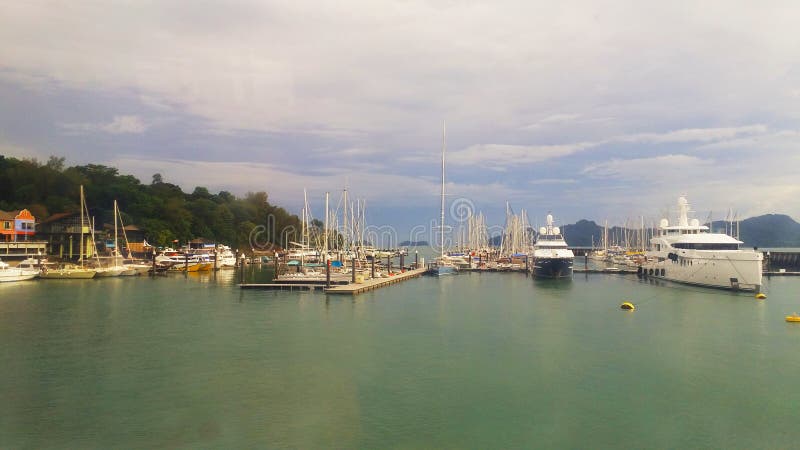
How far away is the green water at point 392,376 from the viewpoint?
17.7 metres

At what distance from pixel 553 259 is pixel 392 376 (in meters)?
51.4

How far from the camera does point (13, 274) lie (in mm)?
58562

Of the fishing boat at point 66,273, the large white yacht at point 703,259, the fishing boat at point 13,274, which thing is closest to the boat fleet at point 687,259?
the large white yacht at point 703,259

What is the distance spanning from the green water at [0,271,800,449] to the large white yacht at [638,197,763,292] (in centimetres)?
941

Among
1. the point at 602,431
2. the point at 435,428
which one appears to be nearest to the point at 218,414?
the point at 435,428

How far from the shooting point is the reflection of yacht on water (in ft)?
234

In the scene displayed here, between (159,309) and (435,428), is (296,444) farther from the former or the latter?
(159,309)

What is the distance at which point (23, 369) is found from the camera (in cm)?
2423

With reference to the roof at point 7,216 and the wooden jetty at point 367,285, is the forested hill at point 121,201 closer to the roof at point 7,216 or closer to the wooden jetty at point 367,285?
the roof at point 7,216

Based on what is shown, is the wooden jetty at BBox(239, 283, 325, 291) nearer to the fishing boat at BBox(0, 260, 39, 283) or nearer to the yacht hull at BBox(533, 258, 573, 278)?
the fishing boat at BBox(0, 260, 39, 283)

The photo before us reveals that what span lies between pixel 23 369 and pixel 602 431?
24.6m

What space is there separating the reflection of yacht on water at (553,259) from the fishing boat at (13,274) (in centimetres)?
6172

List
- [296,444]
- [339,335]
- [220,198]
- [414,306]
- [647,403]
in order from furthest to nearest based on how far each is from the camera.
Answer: [220,198] < [414,306] < [339,335] < [647,403] < [296,444]

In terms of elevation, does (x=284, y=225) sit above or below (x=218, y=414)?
above
